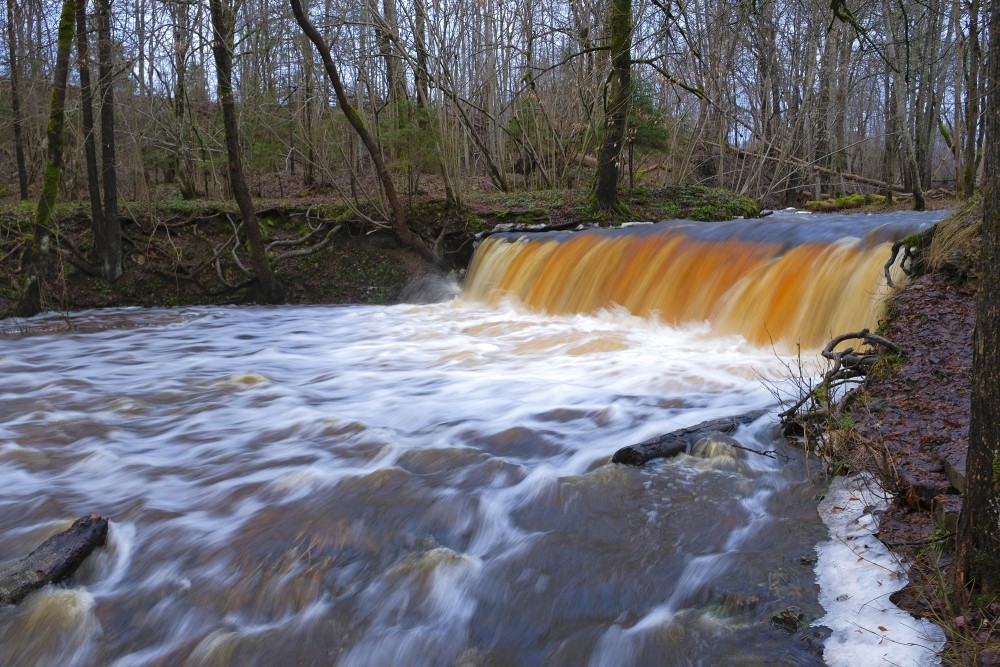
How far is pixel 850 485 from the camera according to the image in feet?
12.9

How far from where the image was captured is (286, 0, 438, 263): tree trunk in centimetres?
1108

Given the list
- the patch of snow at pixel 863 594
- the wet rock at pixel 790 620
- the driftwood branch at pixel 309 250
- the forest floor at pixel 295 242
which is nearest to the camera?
the patch of snow at pixel 863 594

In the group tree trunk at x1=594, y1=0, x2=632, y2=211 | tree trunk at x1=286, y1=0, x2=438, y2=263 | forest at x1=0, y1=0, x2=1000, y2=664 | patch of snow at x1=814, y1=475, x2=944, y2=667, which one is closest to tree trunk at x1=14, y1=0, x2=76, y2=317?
forest at x1=0, y1=0, x2=1000, y2=664

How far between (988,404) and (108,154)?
40.2 feet

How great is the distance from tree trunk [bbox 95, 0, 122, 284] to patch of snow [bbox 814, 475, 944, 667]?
1023 cm

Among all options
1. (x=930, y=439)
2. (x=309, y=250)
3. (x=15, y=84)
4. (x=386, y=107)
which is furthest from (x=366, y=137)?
(x=930, y=439)

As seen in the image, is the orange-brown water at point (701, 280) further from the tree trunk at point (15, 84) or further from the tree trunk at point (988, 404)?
the tree trunk at point (15, 84)

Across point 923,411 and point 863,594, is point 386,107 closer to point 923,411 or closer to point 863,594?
point 923,411

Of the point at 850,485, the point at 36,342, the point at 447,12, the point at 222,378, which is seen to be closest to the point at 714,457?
the point at 850,485

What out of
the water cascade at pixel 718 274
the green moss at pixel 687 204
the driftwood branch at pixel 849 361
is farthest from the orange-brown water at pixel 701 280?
the green moss at pixel 687 204

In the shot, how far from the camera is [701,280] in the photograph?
9531 millimetres

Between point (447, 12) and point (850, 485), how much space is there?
14999mm

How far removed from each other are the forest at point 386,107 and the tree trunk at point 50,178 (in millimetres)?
60

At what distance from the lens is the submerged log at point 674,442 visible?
4.71 metres
